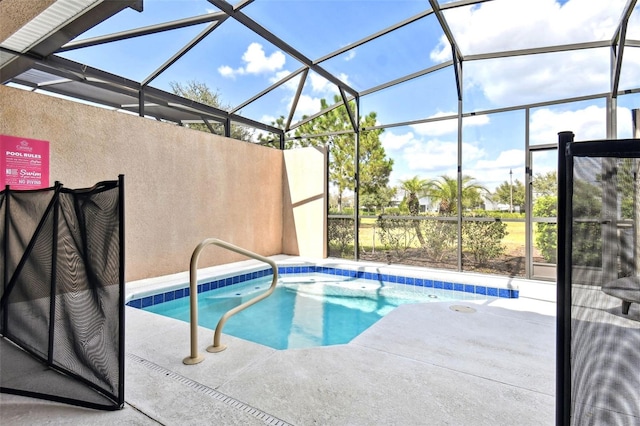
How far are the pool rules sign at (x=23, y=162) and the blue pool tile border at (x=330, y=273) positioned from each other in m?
1.90

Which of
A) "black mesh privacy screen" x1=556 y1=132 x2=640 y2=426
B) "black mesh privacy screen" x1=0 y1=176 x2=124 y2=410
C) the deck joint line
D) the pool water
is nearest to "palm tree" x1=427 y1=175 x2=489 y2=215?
the pool water

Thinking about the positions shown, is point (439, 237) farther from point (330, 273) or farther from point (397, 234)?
point (330, 273)

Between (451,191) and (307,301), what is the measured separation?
335 cm

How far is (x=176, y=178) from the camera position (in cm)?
574

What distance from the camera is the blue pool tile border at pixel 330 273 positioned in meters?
Answer: 4.66

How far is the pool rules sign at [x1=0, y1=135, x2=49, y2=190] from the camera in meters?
3.79

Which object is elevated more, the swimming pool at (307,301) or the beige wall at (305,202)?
the beige wall at (305,202)

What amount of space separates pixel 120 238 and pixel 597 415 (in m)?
2.11

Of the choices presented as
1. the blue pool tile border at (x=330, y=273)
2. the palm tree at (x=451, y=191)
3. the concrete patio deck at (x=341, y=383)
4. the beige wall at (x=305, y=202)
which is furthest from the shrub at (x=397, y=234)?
the concrete patio deck at (x=341, y=383)

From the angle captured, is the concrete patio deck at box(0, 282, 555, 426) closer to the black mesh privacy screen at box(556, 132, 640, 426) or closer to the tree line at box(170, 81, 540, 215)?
the black mesh privacy screen at box(556, 132, 640, 426)

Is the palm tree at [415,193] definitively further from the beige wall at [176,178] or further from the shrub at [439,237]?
the beige wall at [176,178]

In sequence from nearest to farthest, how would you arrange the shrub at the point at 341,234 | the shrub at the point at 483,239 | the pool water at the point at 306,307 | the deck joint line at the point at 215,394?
1. the deck joint line at the point at 215,394
2. the pool water at the point at 306,307
3. the shrub at the point at 483,239
4. the shrub at the point at 341,234

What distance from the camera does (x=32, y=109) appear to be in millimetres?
4047

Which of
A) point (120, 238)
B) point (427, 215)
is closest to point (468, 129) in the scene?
point (427, 215)
